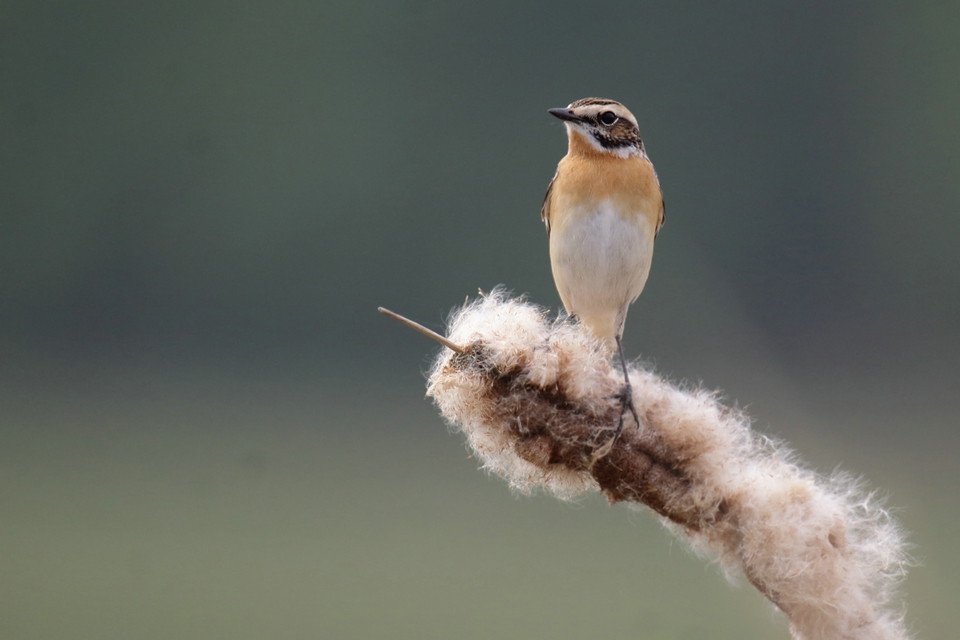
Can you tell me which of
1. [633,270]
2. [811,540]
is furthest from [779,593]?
[633,270]

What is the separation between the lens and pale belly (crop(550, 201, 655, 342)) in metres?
4.13

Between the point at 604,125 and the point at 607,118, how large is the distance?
0.03m

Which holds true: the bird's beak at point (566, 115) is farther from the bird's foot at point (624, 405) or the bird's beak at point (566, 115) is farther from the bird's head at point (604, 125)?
the bird's foot at point (624, 405)

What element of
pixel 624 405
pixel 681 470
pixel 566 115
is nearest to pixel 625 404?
pixel 624 405

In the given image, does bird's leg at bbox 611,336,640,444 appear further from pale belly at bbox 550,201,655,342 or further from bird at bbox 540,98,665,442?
pale belly at bbox 550,201,655,342

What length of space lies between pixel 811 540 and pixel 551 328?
80 cm

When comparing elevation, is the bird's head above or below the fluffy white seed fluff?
above

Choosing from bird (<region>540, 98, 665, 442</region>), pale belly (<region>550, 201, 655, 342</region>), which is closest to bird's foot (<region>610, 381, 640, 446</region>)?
bird (<region>540, 98, 665, 442</region>)

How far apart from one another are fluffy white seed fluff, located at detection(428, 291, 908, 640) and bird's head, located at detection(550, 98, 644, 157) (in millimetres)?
1745

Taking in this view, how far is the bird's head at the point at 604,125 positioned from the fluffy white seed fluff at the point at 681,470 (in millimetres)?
1745

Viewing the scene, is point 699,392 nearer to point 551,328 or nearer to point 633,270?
point 551,328

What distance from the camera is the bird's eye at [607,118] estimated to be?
154 inches

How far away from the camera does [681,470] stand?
2281 millimetres

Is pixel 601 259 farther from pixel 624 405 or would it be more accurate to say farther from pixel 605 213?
pixel 624 405
